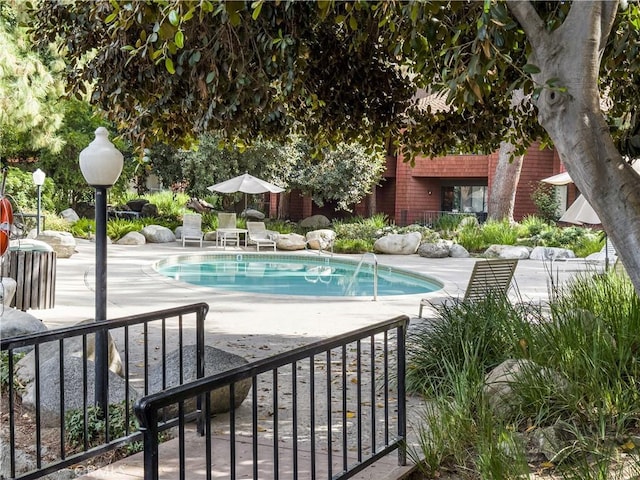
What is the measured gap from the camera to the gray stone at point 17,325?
643 cm

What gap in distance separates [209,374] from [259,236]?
1689cm

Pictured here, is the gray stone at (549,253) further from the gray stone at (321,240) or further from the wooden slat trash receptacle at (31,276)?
the wooden slat trash receptacle at (31,276)

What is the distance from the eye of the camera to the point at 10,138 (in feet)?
70.5

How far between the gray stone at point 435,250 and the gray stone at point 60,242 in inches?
372

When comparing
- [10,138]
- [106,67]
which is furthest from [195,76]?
[10,138]

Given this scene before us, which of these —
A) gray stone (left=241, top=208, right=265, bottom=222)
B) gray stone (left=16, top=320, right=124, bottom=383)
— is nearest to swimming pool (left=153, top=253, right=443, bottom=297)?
gray stone (left=241, top=208, right=265, bottom=222)

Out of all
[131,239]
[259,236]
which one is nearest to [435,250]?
[259,236]

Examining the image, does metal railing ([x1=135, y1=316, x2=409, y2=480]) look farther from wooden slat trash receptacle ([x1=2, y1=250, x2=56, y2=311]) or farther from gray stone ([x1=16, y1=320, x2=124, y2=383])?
wooden slat trash receptacle ([x1=2, y1=250, x2=56, y2=311])

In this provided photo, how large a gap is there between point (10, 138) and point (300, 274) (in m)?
10.7

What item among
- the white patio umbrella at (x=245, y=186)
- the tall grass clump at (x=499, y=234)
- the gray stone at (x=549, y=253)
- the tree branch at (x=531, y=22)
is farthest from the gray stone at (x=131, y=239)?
the tree branch at (x=531, y=22)

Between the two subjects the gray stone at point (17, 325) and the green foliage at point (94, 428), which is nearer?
the green foliage at point (94, 428)

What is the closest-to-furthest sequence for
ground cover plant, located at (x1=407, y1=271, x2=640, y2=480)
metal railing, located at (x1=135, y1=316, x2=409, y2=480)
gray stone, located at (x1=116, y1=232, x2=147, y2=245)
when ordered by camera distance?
metal railing, located at (x1=135, y1=316, x2=409, y2=480), ground cover plant, located at (x1=407, y1=271, x2=640, y2=480), gray stone, located at (x1=116, y1=232, x2=147, y2=245)

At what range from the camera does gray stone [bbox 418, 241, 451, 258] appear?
768 inches

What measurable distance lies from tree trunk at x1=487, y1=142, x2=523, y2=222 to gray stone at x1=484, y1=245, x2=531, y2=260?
10.5 feet
